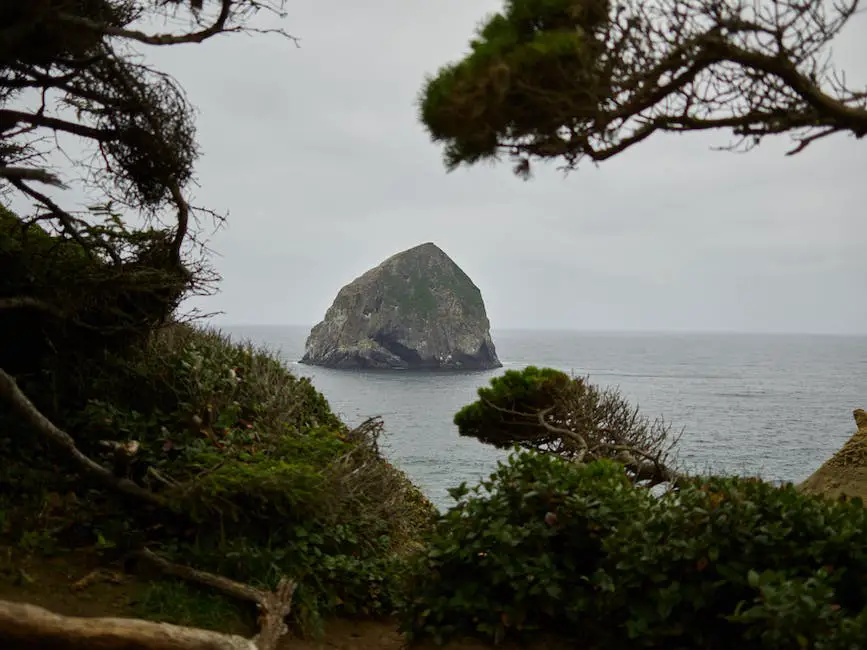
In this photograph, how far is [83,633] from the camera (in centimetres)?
461

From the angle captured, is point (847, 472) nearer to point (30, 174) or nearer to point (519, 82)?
point (519, 82)

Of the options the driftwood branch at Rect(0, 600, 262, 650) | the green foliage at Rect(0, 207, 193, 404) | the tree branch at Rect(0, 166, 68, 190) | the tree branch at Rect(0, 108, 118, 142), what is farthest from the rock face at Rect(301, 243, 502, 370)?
the driftwood branch at Rect(0, 600, 262, 650)

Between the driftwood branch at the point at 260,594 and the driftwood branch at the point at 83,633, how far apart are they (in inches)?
34.1

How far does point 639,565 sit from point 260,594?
2.83 m

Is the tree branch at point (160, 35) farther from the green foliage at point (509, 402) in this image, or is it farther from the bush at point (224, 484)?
the green foliage at point (509, 402)

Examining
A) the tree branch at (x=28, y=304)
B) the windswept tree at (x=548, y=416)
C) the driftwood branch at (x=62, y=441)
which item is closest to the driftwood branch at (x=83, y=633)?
the driftwood branch at (x=62, y=441)

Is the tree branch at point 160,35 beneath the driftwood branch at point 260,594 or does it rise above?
above

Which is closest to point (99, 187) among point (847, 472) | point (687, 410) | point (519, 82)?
point (519, 82)

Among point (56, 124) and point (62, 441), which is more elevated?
point (56, 124)

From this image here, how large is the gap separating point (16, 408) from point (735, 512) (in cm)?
560

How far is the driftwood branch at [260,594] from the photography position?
225 inches

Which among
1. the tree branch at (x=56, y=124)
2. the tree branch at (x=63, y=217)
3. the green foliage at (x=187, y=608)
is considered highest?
the tree branch at (x=56, y=124)

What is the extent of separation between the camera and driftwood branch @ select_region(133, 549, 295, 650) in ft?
18.8

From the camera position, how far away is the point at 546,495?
6168 millimetres
